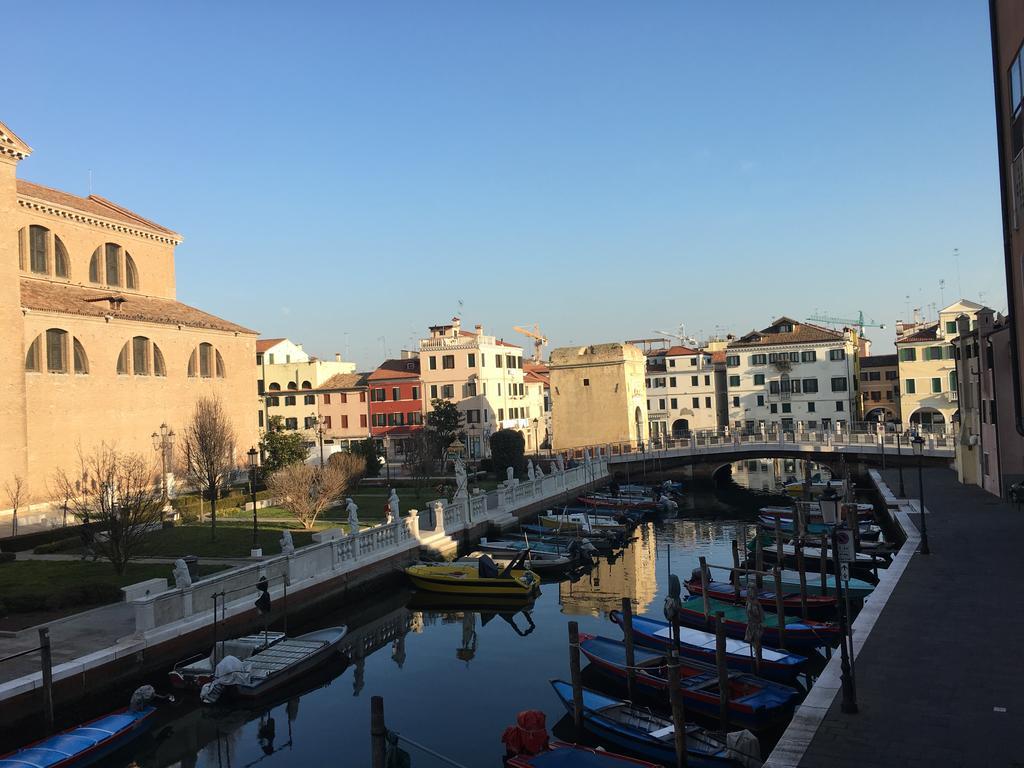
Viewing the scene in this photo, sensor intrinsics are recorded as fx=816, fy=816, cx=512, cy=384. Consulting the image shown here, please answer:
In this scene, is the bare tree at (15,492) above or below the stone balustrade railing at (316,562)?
above

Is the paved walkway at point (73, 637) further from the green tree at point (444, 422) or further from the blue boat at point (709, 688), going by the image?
the green tree at point (444, 422)

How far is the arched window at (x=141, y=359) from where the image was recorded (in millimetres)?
43406

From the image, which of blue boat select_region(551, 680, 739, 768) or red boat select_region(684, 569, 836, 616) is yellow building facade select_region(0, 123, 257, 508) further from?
blue boat select_region(551, 680, 739, 768)

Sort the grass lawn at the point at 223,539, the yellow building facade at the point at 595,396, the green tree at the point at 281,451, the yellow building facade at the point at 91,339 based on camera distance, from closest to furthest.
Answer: the grass lawn at the point at 223,539 < the yellow building facade at the point at 91,339 < the green tree at the point at 281,451 < the yellow building facade at the point at 595,396

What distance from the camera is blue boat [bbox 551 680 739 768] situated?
13.0m

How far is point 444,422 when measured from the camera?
199 feet

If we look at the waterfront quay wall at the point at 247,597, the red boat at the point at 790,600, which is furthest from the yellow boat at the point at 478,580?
the red boat at the point at 790,600

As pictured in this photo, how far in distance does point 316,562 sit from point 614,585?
11.2 meters

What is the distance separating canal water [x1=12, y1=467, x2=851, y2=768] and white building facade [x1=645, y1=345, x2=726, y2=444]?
5184 cm

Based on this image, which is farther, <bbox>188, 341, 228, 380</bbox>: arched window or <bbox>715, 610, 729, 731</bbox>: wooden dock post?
<bbox>188, 341, 228, 380</bbox>: arched window

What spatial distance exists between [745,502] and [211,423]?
106 ft

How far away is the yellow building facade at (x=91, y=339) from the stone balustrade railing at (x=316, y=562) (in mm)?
18096

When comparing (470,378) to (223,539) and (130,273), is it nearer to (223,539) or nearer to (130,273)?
(130,273)

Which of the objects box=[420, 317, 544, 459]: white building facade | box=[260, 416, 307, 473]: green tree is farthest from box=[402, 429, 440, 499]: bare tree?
box=[420, 317, 544, 459]: white building facade
